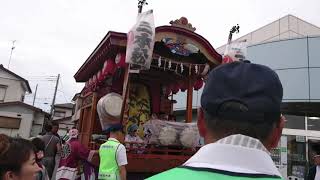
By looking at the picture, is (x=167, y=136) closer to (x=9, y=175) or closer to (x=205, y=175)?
(x=9, y=175)

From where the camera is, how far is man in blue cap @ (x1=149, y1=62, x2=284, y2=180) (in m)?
1.10

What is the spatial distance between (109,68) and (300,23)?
1616cm

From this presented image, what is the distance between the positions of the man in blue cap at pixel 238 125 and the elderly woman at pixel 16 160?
1.97 m

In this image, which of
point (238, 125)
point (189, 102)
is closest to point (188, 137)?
point (189, 102)

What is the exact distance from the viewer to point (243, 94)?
1204 mm

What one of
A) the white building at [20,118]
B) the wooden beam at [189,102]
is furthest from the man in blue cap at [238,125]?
the white building at [20,118]

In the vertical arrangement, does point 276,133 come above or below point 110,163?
above

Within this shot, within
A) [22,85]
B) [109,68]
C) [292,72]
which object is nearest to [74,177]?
[109,68]

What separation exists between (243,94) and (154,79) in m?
8.09

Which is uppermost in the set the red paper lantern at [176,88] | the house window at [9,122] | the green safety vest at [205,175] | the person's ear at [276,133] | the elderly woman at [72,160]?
the red paper lantern at [176,88]

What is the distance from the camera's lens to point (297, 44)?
15234 millimetres

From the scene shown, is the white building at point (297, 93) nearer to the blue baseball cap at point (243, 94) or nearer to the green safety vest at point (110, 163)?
the green safety vest at point (110, 163)

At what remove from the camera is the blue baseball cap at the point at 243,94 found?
120 centimetres

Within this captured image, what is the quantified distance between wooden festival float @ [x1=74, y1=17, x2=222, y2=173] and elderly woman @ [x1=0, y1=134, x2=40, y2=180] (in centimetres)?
365
